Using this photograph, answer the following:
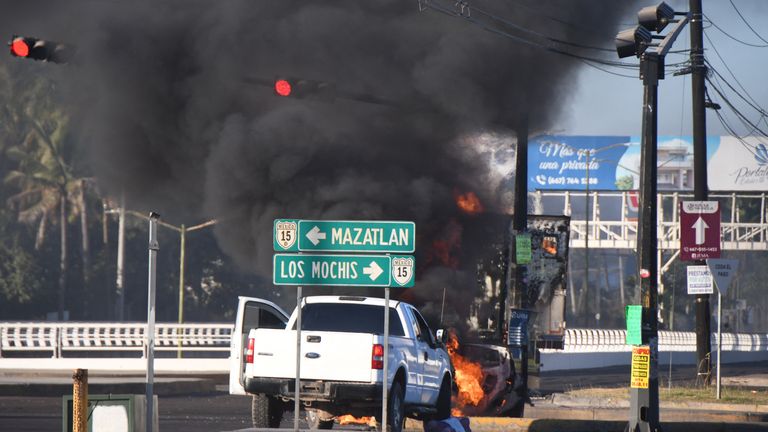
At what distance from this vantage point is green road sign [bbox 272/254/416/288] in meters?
13.5

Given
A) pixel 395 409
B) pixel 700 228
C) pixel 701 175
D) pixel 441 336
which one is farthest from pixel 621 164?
pixel 395 409

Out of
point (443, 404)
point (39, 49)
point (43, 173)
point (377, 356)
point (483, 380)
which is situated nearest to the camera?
point (377, 356)

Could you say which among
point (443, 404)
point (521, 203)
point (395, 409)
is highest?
point (521, 203)

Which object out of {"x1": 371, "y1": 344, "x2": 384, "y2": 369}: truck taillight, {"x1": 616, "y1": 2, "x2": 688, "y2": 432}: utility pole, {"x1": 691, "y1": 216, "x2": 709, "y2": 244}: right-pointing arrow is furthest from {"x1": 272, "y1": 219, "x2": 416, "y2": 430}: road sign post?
{"x1": 691, "y1": 216, "x2": 709, "y2": 244}: right-pointing arrow

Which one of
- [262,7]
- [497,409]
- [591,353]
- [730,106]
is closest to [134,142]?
[262,7]

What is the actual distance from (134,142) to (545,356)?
20.2m

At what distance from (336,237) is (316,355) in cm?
164

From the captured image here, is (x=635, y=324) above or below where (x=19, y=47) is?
below

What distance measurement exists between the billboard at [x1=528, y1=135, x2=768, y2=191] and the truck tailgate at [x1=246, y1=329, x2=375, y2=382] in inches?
1968

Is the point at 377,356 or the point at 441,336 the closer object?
the point at 377,356

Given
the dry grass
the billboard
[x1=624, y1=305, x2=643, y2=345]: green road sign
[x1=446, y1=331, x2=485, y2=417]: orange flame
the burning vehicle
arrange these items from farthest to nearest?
the billboard → the dry grass → [x1=446, y1=331, x2=485, y2=417]: orange flame → the burning vehicle → [x1=624, y1=305, x2=643, y2=345]: green road sign

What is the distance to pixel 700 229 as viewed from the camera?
21.3m

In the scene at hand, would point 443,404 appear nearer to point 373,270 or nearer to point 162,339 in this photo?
point 373,270

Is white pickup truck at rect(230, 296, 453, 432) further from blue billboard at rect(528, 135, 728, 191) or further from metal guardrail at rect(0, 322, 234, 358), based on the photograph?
blue billboard at rect(528, 135, 728, 191)
